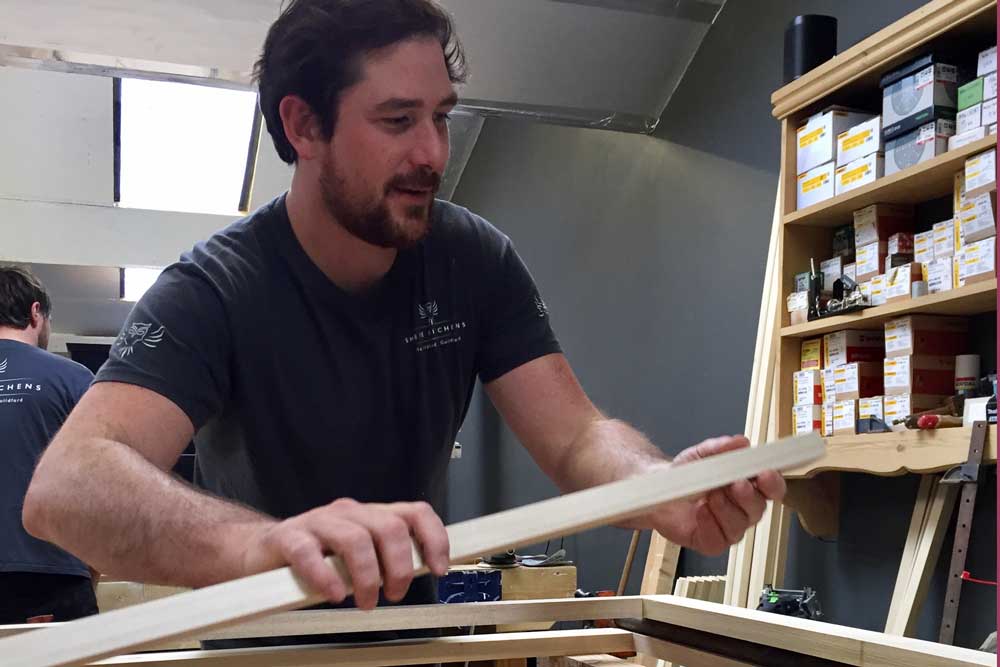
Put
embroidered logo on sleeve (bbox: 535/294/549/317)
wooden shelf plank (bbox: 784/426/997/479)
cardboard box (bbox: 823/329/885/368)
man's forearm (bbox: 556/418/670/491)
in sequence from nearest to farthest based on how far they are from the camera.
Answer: man's forearm (bbox: 556/418/670/491) < embroidered logo on sleeve (bbox: 535/294/549/317) < wooden shelf plank (bbox: 784/426/997/479) < cardboard box (bbox: 823/329/885/368)

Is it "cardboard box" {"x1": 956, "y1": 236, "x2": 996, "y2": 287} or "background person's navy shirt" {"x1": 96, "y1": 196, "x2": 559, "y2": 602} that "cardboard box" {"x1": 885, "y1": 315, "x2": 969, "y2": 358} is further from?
"background person's navy shirt" {"x1": 96, "y1": 196, "x2": 559, "y2": 602}

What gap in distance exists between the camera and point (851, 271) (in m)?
2.32

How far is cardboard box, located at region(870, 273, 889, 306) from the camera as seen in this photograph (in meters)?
2.16

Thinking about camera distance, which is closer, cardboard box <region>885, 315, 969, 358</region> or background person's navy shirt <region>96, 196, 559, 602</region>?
background person's navy shirt <region>96, 196, 559, 602</region>

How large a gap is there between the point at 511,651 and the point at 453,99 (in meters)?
0.69

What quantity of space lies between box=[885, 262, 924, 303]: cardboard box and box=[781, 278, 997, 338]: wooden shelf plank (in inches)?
1.0

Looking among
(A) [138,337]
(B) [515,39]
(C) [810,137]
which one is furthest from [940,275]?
(B) [515,39]

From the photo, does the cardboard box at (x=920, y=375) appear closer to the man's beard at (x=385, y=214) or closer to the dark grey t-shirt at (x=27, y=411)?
the man's beard at (x=385, y=214)

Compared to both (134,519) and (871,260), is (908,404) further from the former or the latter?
(134,519)

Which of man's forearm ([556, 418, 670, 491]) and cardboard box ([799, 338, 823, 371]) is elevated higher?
cardboard box ([799, 338, 823, 371])

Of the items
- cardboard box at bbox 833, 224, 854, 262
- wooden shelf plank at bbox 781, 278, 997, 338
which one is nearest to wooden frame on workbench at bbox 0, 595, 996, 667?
wooden shelf plank at bbox 781, 278, 997, 338

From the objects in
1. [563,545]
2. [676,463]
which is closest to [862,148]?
[676,463]

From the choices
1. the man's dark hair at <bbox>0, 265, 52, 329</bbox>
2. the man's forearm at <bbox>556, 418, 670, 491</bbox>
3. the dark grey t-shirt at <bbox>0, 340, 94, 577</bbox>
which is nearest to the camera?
the man's forearm at <bbox>556, 418, 670, 491</bbox>

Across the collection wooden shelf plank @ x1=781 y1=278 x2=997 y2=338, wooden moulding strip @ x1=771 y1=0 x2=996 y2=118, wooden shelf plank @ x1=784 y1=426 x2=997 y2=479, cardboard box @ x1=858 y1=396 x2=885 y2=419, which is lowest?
wooden shelf plank @ x1=784 y1=426 x2=997 y2=479
